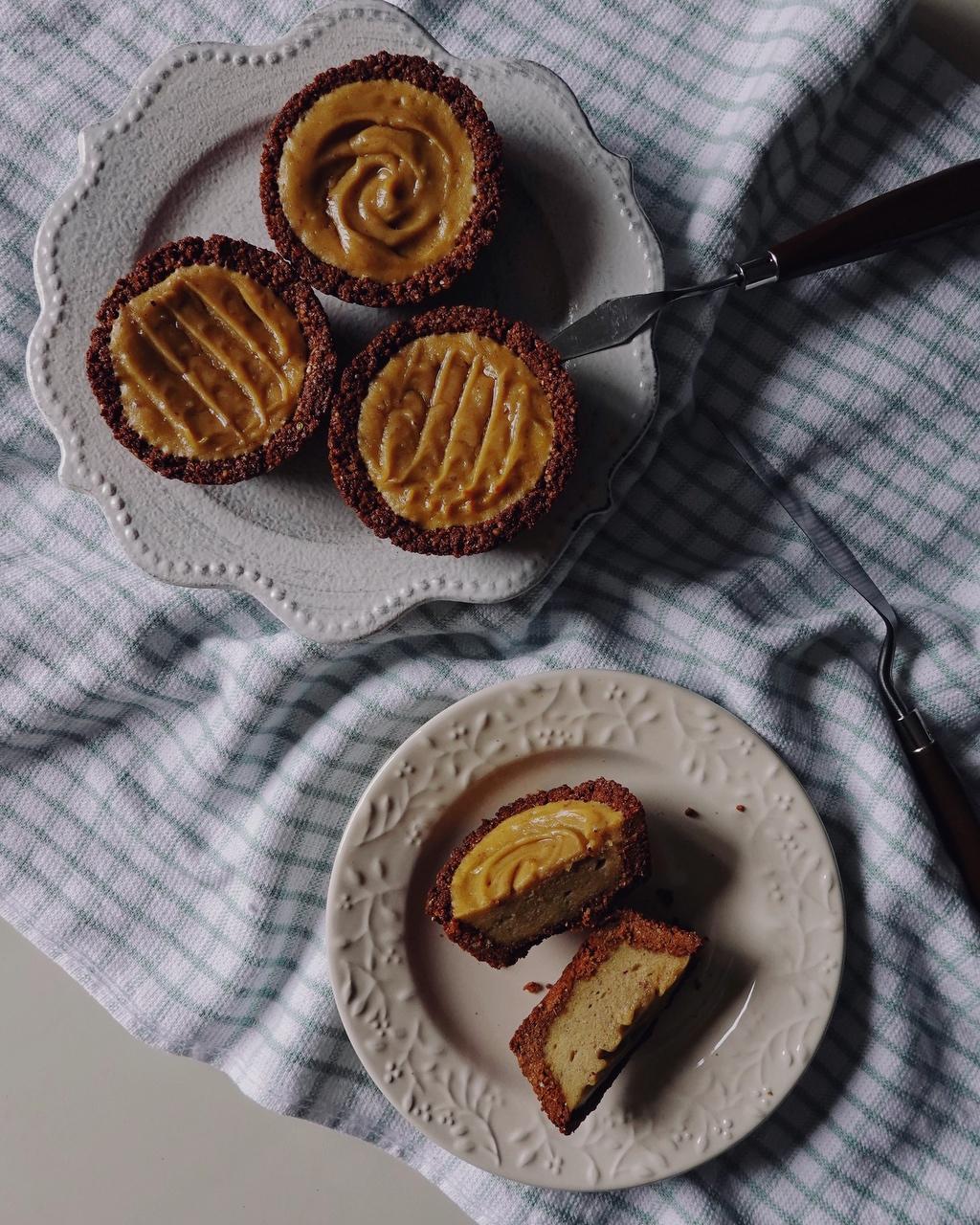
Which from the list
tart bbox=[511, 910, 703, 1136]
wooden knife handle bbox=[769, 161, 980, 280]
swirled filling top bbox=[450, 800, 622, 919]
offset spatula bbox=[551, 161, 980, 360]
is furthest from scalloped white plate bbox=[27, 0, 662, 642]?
tart bbox=[511, 910, 703, 1136]

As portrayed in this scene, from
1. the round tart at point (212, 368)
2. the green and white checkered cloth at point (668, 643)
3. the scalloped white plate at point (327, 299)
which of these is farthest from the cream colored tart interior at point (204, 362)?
the green and white checkered cloth at point (668, 643)

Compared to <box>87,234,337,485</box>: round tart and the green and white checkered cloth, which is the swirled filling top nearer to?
the green and white checkered cloth

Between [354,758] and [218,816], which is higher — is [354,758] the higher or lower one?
the higher one

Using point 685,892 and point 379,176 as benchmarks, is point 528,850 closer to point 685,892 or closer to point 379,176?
point 685,892

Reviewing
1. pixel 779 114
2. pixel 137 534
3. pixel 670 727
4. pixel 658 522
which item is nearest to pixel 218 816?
pixel 137 534

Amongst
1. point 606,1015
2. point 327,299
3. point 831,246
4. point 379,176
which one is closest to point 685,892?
point 606,1015

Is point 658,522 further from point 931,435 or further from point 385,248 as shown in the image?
point 385,248
